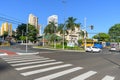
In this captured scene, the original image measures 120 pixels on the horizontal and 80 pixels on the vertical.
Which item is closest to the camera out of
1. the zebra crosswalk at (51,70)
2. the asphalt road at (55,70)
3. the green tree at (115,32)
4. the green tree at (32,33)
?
the asphalt road at (55,70)

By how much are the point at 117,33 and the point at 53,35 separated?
7713 centimetres

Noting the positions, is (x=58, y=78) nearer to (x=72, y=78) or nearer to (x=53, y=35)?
(x=72, y=78)

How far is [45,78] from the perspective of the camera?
10500 millimetres

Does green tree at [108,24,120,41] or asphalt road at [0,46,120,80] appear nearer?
asphalt road at [0,46,120,80]

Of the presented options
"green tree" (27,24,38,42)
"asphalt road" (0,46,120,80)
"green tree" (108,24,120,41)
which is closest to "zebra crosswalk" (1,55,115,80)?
"asphalt road" (0,46,120,80)

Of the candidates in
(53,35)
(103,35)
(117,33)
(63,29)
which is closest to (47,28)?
(53,35)

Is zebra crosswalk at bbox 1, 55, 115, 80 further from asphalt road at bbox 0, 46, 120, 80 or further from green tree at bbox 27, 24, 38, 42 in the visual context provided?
green tree at bbox 27, 24, 38, 42

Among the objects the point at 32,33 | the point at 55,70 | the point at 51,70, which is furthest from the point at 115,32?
the point at 51,70

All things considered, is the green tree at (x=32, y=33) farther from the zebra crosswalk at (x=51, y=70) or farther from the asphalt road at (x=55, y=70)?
the zebra crosswalk at (x=51, y=70)

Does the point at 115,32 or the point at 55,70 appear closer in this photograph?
the point at 55,70

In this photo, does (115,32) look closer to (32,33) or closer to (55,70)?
(32,33)

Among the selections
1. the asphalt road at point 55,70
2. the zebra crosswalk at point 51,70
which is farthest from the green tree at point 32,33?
the zebra crosswalk at point 51,70

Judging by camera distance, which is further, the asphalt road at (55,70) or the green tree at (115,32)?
the green tree at (115,32)

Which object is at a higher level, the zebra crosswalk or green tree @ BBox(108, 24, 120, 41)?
green tree @ BBox(108, 24, 120, 41)
